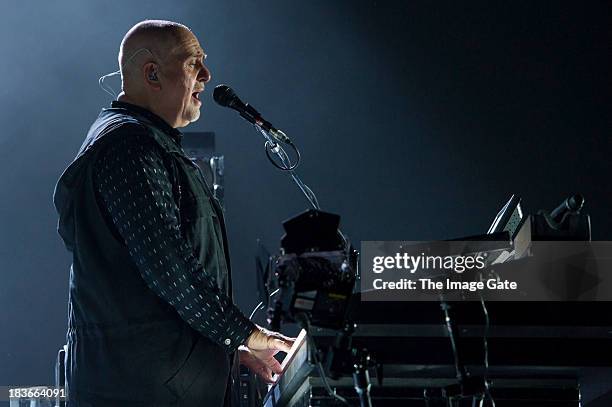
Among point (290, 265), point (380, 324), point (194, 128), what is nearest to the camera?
point (290, 265)

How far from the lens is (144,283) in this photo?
2246mm

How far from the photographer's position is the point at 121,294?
2.24m

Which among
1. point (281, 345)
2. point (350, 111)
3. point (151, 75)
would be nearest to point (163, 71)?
point (151, 75)

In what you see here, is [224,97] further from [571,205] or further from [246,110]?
[571,205]

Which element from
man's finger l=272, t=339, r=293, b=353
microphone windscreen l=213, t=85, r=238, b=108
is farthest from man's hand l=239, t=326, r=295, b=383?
microphone windscreen l=213, t=85, r=238, b=108

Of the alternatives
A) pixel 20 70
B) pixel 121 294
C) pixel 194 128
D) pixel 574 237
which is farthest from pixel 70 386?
pixel 20 70

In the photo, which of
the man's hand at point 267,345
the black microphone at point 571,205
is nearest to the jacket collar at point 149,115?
the man's hand at point 267,345

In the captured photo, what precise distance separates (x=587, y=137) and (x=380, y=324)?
4.19 metres

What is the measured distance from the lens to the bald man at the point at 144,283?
219 cm

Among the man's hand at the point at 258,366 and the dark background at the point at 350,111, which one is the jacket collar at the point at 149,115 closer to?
the man's hand at the point at 258,366

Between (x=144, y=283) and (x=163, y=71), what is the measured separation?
2.03 feet

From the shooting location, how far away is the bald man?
2186 millimetres

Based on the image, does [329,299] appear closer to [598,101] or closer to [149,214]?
[149,214]

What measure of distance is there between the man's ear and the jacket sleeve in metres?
0.35
